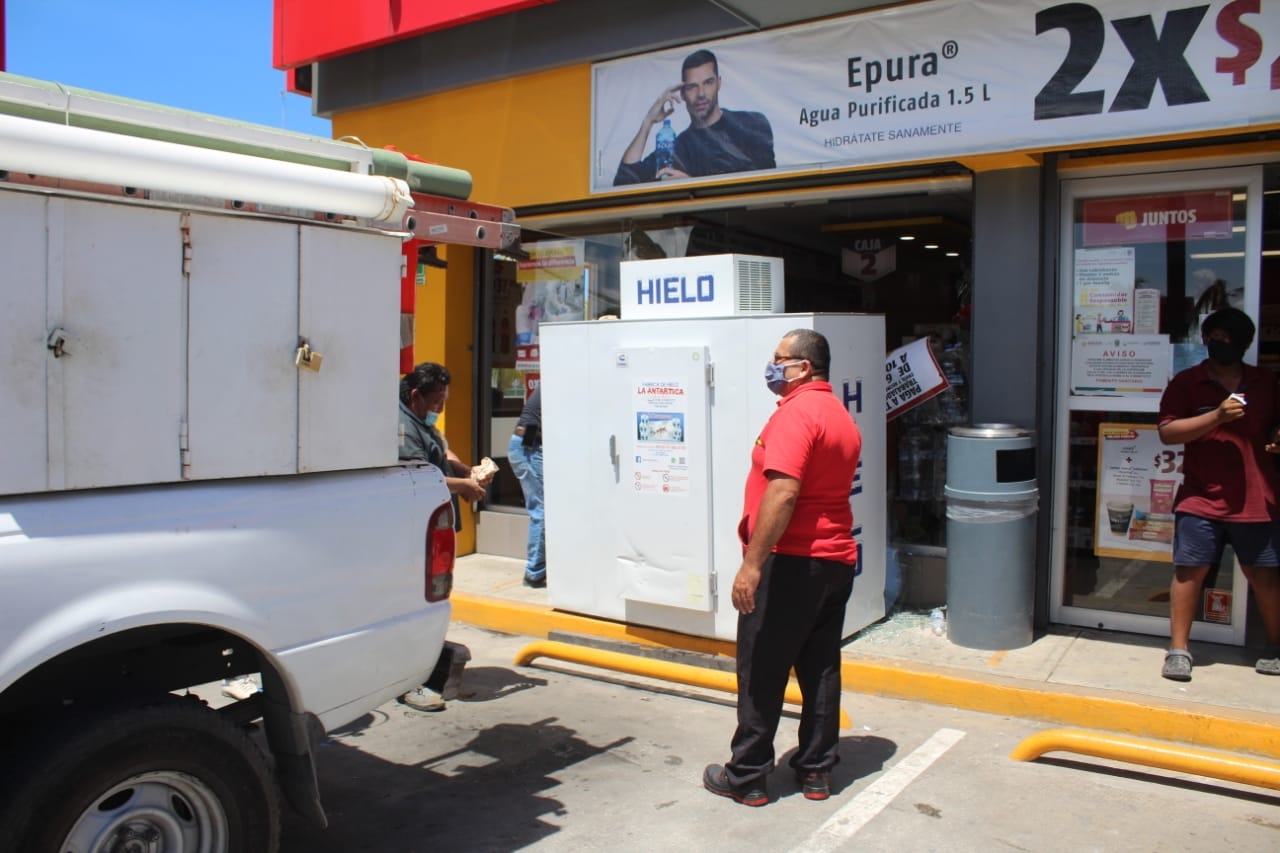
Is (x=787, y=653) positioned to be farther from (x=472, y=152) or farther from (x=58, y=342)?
(x=472, y=152)

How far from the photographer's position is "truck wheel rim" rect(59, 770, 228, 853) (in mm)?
3051

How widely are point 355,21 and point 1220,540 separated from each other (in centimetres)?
814

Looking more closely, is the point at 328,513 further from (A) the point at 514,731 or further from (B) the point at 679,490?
(B) the point at 679,490

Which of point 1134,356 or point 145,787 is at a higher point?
point 1134,356

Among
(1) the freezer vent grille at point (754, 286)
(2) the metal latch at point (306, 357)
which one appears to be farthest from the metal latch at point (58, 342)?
(1) the freezer vent grille at point (754, 286)

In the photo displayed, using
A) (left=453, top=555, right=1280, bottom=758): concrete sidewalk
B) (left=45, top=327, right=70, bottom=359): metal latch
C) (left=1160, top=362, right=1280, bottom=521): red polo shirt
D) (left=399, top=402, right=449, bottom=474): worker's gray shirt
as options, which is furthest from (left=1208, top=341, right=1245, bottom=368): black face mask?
(left=45, top=327, right=70, bottom=359): metal latch

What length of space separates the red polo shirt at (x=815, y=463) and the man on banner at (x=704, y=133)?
3.38 meters

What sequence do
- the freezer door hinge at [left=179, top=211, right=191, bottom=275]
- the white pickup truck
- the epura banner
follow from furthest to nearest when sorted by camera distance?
the epura banner < the freezer door hinge at [left=179, top=211, right=191, bottom=275] < the white pickup truck

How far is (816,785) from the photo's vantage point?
4645 mm

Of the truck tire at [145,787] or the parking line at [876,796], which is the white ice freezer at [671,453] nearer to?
the parking line at [876,796]

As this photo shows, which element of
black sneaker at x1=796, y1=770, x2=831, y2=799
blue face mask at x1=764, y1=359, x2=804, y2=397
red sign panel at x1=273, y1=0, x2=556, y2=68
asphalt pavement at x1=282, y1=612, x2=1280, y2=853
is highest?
red sign panel at x1=273, y1=0, x2=556, y2=68

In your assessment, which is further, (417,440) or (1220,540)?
(1220,540)

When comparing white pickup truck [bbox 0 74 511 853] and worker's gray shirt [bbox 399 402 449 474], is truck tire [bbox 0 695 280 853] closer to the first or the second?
white pickup truck [bbox 0 74 511 853]

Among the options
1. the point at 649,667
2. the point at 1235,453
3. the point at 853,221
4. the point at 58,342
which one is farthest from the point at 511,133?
Result: the point at 58,342
